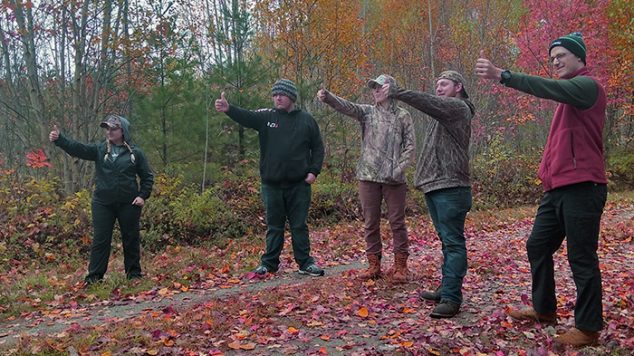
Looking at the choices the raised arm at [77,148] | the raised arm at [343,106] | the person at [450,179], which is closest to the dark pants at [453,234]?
the person at [450,179]

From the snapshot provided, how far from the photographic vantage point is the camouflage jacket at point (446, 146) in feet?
14.6

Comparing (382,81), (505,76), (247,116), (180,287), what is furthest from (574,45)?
(180,287)

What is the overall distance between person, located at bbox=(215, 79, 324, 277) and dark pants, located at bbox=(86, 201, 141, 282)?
64.3 inches

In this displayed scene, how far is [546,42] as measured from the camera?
1972 centimetres

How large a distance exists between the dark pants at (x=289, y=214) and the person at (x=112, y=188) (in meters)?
1.62

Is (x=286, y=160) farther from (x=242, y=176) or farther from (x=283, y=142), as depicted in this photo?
(x=242, y=176)

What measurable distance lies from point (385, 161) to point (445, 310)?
167cm

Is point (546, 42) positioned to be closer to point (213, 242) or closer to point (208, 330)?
point (213, 242)

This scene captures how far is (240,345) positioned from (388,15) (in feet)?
76.7

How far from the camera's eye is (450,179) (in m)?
4.50

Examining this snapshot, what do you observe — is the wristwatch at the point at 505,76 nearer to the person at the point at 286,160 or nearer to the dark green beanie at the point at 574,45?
the dark green beanie at the point at 574,45

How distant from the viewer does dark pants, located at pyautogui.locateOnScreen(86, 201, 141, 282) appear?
6.21 metres

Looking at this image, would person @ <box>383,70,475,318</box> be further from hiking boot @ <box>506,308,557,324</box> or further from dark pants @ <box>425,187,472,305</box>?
hiking boot @ <box>506,308,557,324</box>

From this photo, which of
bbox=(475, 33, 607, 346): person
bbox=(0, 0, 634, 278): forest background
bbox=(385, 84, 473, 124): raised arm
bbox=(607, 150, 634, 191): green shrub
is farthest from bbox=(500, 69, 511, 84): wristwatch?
bbox=(607, 150, 634, 191): green shrub
